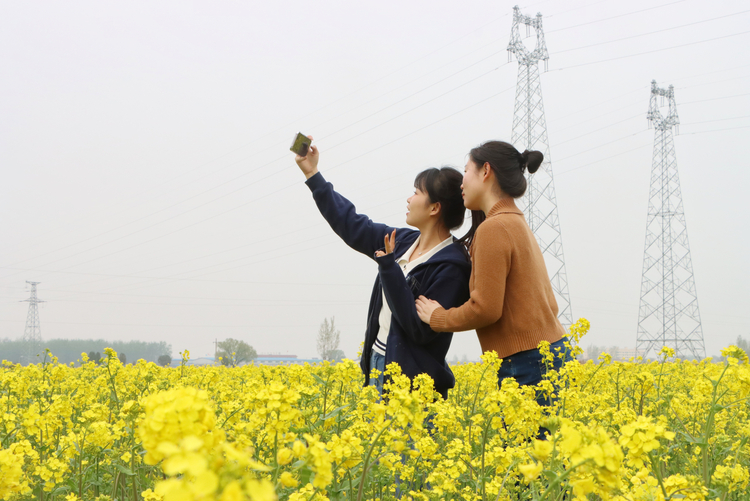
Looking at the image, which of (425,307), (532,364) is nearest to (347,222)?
(425,307)

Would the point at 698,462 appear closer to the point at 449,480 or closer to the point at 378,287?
the point at 449,480

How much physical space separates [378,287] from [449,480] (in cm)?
143

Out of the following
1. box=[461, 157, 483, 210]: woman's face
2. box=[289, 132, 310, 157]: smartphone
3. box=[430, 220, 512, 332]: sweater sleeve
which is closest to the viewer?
box=[430, 220, 512, 332]: sweater sleeve

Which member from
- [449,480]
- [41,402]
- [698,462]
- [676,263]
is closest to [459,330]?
[449,480]

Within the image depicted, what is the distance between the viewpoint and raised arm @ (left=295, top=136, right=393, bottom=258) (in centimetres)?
377

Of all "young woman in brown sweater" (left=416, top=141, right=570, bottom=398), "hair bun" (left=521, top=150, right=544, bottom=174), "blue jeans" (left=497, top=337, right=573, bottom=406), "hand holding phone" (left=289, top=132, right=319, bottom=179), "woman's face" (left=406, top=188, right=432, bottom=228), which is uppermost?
"hand holding phone" (left=289, top=132, right=319, bottom=179)

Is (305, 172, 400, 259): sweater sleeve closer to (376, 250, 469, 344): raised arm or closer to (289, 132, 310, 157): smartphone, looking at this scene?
(289, 132, 310, 157): smartphone

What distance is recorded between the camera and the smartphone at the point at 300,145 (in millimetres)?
3705

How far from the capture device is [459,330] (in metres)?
2.81

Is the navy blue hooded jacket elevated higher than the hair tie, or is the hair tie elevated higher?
the hair tie

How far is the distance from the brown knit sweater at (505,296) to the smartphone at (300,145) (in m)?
1.40

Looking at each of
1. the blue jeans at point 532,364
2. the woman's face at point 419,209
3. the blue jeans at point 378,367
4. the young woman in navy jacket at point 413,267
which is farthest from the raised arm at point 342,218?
the blue jeans at point 532,364

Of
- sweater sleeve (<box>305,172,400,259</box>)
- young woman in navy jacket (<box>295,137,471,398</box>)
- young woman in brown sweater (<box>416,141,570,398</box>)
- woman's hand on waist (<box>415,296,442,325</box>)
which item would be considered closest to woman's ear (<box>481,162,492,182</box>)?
young woman in brown sweater (<box>416,141,570,398</box>)

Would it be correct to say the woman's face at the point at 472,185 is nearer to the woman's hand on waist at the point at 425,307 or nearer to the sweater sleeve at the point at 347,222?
the woman's hand on waist at the point at 425,307
